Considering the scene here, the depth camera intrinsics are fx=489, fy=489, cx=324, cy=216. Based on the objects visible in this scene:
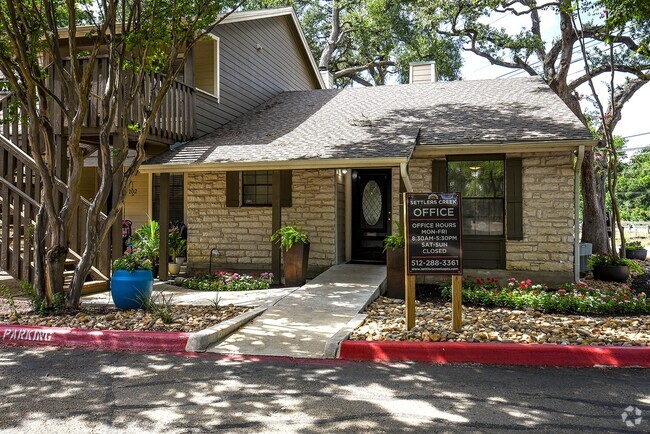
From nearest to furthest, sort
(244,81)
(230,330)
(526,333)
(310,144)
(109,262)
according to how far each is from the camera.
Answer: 1. (526,333)
2. (230,330)
3. (109,262)
4. (310,144)
5. (244,81)

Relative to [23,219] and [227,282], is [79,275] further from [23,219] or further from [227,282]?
[227,282]

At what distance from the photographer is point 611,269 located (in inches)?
410

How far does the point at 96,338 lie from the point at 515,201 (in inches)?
274

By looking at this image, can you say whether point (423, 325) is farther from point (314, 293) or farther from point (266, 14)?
point (266, 14)

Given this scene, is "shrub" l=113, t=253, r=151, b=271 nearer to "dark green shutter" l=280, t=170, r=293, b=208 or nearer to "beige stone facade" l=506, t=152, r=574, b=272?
"dark green shutter" l=280, t=170, r=293, b=208

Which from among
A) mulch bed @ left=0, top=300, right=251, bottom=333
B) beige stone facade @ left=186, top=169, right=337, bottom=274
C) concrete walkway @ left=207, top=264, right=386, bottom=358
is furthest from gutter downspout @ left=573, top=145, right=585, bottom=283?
mulch bed @ left=0, top=300, right=251, bottom=333

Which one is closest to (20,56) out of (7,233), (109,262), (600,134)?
(7,233)

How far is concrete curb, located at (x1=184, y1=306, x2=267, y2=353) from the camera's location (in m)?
5.09

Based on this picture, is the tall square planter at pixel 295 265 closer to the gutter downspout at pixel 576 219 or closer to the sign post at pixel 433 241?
the sign post at pixel 433 241

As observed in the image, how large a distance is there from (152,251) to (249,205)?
7.16 feet

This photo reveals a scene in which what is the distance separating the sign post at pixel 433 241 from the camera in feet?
18.3

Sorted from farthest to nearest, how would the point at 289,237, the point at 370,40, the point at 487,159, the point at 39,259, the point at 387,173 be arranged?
the point at 370,40, the point at 387,173, the point at 487,159, the point at 289,237, the point at 39,259

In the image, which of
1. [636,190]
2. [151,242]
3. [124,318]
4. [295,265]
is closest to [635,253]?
[295,265]

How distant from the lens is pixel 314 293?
769 cm
